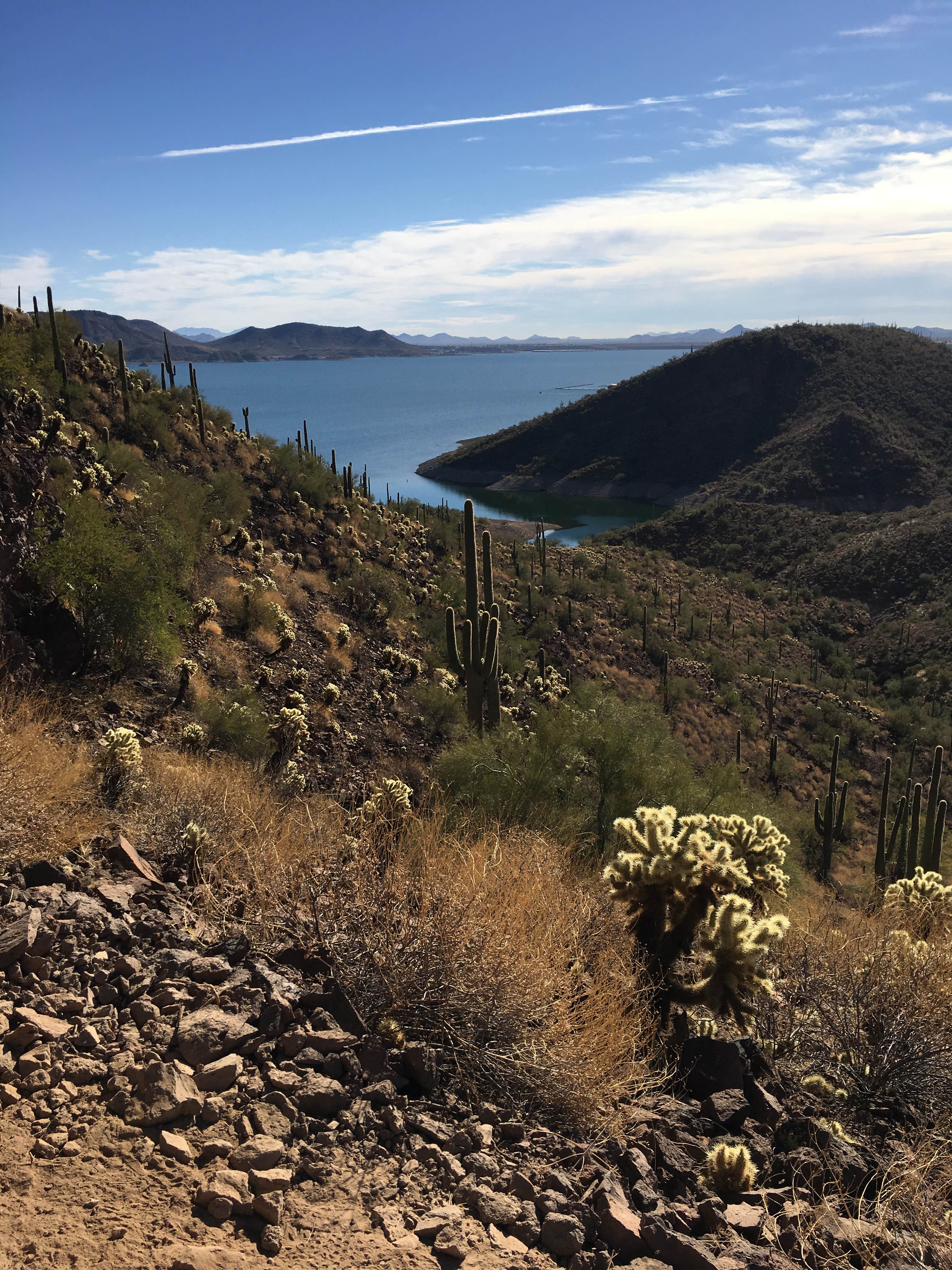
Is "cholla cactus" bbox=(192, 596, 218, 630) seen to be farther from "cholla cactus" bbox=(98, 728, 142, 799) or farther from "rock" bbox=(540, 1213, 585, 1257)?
"rock" bbox=(540, 1213, 585, 1257)

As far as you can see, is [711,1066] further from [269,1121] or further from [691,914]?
[269,1121]

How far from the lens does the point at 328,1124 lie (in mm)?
3611


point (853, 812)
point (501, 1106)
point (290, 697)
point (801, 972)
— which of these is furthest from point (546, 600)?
point (501, 1106)

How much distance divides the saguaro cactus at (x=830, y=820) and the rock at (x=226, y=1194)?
24849mm

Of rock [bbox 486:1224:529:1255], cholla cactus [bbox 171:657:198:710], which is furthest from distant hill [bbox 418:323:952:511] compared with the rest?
rock [bbox 486:1224:529:1255]

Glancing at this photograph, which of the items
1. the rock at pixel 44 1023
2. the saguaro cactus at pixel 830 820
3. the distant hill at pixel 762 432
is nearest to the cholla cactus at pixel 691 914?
the rock at pixel 44 1023

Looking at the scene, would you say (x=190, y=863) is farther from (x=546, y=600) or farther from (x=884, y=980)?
(x=546, y=600)

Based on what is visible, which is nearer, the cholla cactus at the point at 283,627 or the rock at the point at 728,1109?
the rock at the point at 728,1109

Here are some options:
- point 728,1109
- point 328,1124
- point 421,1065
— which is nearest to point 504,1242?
point 328,1124

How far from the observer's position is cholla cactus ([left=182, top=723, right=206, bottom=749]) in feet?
36.5

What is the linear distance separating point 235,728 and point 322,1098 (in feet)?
31.1

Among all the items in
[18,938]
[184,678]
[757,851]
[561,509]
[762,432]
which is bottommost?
[757,851]

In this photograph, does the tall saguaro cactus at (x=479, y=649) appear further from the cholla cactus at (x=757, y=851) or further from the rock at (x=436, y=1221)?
the rock at (x=436, y=1221)

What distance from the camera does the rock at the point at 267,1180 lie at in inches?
125
